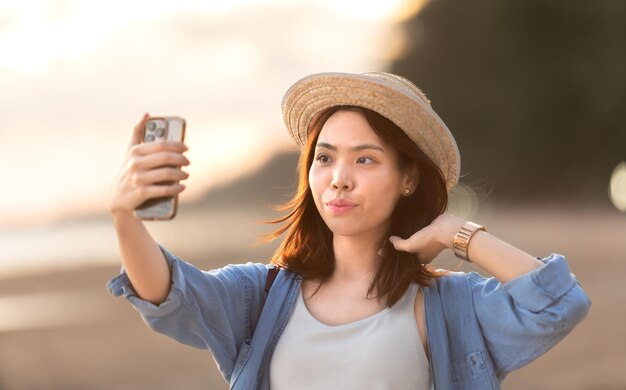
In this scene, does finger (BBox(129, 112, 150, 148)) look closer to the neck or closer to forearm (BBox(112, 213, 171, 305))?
forearm (BBox(112, 213, 171, 305))

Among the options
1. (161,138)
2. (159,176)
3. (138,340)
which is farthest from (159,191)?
(138,340)

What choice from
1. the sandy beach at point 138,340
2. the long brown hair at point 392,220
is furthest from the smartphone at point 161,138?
the sandy beach at point 138,340

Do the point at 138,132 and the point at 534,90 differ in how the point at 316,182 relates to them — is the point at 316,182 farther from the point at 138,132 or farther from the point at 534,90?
the point at 534,90

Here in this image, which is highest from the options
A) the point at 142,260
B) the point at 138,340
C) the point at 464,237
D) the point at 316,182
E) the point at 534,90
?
the point at 534,90

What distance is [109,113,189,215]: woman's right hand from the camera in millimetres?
2365

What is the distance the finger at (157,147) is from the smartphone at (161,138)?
0.02 meters

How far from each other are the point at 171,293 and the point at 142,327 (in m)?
6.99

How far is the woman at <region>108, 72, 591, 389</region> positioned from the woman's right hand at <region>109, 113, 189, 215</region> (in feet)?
0.41

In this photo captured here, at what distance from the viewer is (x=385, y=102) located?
2.91 metres

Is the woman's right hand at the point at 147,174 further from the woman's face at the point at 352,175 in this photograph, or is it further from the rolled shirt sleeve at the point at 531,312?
the rolled shirt sleeve at the point at 531,312

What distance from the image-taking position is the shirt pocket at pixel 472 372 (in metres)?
2.76

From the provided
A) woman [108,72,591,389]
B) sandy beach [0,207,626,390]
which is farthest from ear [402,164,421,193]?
sandy beach [0,207,626,390]

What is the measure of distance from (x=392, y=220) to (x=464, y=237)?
32cm

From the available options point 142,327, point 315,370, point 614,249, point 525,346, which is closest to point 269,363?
point 315,370
